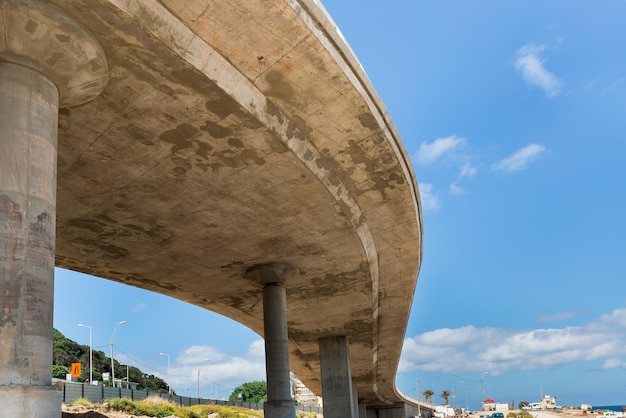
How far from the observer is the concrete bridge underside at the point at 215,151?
377 inches

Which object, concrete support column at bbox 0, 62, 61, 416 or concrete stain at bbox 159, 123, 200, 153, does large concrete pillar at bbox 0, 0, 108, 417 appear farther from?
concrete stain at bbox 159, 123, 200, 153

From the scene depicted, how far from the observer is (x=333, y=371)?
3272 cm

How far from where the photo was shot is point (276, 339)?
21.7 meters

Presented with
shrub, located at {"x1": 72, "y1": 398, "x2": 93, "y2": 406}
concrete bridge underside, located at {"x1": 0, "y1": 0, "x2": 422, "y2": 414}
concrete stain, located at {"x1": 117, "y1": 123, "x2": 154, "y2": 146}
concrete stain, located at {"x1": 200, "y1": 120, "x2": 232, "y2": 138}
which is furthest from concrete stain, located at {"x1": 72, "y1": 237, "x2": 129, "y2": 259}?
shrub, located at {"x1": 72, "y1": 398, "x2": 93, "y2": 406}

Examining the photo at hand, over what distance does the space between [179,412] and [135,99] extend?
33.9m

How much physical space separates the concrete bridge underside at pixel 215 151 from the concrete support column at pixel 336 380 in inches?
380

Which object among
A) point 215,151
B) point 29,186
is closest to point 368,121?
point 215,151

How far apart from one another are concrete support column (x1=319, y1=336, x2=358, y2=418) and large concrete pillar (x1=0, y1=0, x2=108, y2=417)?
25.1 m

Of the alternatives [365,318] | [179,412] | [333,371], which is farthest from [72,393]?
[365,318]

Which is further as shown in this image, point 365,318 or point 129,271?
point 365,318

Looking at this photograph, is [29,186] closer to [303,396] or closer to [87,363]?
[87,363]

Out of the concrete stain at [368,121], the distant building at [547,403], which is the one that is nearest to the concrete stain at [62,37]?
the concrete stain at [368,121]

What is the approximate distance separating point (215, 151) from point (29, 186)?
5.18 m

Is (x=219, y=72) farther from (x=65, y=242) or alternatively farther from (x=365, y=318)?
(x=365, y=318)
